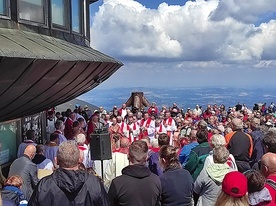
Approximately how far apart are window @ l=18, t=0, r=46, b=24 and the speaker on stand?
1982 millimetres

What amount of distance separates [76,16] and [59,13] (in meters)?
1.08

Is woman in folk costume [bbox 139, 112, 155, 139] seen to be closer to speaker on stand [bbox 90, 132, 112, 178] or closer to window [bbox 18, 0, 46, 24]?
speaker on stand [bbox 90, 132, 112, 178]

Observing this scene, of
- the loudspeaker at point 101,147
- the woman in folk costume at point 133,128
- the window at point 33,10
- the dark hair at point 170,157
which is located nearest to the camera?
the dark hair at point 170,157

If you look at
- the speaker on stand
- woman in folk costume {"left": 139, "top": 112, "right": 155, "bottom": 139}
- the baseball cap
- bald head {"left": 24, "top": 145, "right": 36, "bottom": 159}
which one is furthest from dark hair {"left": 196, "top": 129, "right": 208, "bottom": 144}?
woman in folk costume {"left": 139, "top": 112, "right": 155, "bottom": 139}

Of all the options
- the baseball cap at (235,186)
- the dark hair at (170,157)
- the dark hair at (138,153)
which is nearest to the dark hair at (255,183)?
the baseball cap at (235,186)

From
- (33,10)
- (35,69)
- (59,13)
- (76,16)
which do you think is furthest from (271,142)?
(76,16)

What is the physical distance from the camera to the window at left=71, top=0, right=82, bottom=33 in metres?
8.44

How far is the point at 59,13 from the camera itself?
25.2 feet

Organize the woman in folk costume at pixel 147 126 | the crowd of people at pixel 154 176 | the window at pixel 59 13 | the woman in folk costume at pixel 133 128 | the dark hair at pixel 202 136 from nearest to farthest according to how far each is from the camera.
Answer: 1. the crowd of people at pixel 154 176
2. the dark hair at pixel 202 136
3. the window at pixel 59 13
4. the woman in folk costume at pixel 133 128
5. the woman in folk costume at pixel 147 126

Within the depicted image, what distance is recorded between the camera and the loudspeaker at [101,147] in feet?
21.6

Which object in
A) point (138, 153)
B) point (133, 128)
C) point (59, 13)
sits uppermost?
point (59, 13)

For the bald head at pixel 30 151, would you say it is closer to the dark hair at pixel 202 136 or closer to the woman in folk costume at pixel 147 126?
the dark hair at pixel 202 136

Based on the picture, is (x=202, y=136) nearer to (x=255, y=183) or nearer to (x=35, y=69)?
(x=35, y=69)

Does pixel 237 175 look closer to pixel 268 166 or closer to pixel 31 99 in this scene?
pixel 268 166
